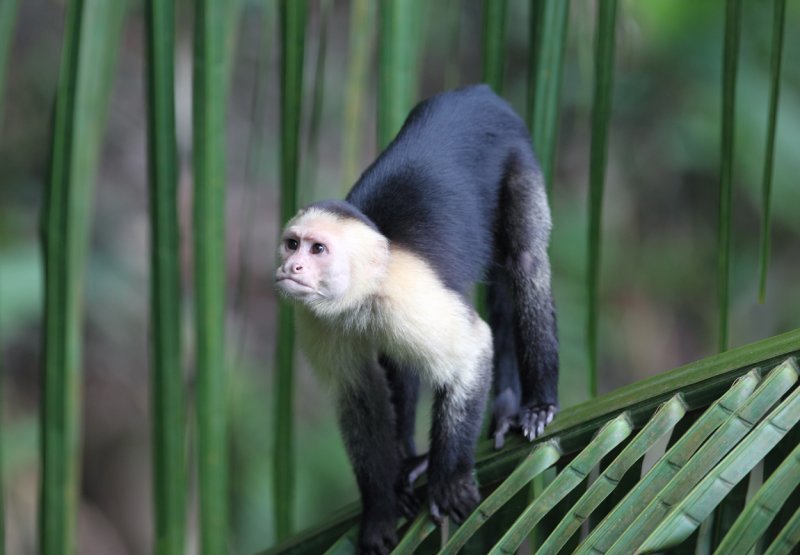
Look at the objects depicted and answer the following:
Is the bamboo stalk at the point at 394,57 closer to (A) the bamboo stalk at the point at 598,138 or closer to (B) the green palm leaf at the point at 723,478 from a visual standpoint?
(A) the bamboo stalk at the point at 598,138

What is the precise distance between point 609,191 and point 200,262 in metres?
3.25

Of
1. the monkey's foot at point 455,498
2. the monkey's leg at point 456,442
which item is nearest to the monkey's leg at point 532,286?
the monkey's leg at point 456,442

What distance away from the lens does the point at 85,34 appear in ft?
5.76

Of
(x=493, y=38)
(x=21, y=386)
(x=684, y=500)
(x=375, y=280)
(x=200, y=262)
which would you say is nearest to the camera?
(x=684, y=500)

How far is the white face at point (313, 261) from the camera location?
199 cm

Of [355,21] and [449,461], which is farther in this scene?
[355,21]

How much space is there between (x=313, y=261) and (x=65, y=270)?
0.49 metres

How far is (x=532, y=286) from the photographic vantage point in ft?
7.85

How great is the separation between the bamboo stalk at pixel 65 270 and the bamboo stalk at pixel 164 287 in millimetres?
121

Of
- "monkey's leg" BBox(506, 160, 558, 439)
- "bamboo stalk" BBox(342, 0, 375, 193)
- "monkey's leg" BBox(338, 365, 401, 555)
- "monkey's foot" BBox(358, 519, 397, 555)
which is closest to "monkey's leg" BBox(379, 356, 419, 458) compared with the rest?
"monkey's leg" BBox(338, 365, 401, 555)

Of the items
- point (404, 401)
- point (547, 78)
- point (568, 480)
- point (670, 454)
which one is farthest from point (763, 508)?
point (404, 401)

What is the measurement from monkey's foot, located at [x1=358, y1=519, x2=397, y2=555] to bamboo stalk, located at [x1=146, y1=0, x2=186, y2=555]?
0.42 m

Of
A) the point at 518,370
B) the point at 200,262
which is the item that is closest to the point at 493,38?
the point at 200,262

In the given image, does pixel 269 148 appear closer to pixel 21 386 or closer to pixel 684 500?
pixel 21 386
